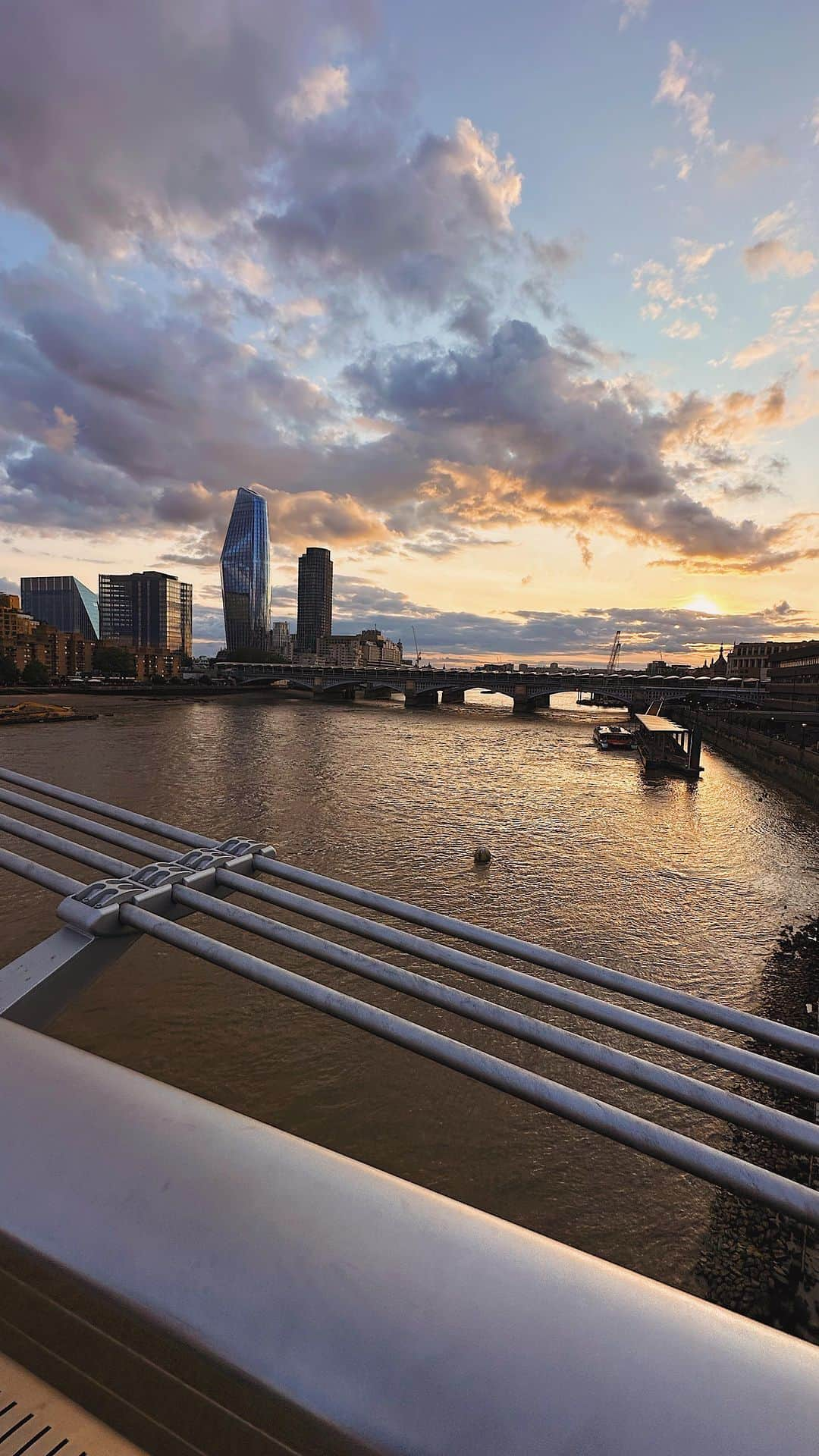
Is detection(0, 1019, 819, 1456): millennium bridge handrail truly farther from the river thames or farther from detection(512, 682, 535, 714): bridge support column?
detection(512, 682, 535, 714): bridge support column

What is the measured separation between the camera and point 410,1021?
197cm

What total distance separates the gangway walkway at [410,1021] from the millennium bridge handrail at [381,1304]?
0.4 inches

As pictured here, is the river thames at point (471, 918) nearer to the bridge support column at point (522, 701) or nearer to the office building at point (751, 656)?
the bridge support column at point (522, 701)

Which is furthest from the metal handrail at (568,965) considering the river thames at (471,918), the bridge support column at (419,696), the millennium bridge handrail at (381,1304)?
the bridge support column at (419,696)

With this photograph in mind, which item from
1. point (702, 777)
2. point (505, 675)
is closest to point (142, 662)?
point (505, 675)

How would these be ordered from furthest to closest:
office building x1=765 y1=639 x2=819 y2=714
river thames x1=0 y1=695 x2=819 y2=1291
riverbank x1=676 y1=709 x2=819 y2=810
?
office building x1=765 y1=639 x2=819 y2=714 < riverbank x1=676 y1=709 x2=819 y2=810 < river thames x1=0 y1=695 x2=819 y2=1291

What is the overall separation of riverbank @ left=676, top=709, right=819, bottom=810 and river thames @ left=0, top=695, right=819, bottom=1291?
4.44 ft

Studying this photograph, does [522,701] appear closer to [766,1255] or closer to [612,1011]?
[766,1255]

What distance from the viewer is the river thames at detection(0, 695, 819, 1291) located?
6.20 m

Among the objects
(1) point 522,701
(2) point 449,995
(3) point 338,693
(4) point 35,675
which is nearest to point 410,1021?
(2) point 449,995

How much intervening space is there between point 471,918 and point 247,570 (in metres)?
188

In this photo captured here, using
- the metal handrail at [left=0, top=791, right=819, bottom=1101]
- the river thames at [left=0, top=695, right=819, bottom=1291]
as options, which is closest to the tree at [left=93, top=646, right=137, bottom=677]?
the river thames at [left=0, top=695, right=819, bottom=1291]

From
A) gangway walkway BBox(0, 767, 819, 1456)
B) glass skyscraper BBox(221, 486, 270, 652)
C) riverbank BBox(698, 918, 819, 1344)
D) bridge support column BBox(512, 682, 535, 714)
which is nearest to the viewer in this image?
gangway walkway BBox(0, 767, 819, 1456)

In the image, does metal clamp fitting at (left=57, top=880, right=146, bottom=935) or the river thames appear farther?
the river thames
